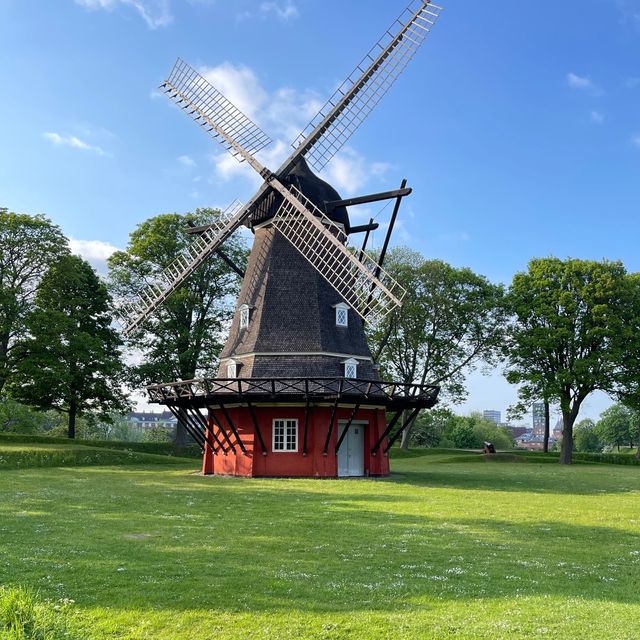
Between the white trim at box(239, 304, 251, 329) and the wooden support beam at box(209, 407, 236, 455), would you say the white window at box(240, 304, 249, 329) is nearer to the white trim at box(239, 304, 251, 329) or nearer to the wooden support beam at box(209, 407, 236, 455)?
the white trim at box(239, 304, 251, 329)

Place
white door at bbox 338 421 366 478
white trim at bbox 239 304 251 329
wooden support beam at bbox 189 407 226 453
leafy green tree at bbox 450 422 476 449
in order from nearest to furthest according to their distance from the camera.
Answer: white door at bbox 338 421 366 478 → wooden support beam at bbox 189 407 226 453 → white trim at bbox 239 304 251 329 → leafy green tree at bbox 450 422 476 449

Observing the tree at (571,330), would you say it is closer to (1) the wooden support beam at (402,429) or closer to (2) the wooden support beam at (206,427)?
(1) the wooden support beam at (402,429)

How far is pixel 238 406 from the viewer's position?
26.2 m

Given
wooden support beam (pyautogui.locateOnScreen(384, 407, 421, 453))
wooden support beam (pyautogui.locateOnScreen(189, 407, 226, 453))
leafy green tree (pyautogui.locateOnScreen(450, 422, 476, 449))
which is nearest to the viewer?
wooden support beam (pyautogui.locateOnScreen(384, 407, 421, 453))

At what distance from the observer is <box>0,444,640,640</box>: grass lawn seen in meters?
6.89

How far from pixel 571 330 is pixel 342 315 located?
2454 centimetres

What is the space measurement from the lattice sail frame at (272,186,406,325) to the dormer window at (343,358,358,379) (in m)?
1.86

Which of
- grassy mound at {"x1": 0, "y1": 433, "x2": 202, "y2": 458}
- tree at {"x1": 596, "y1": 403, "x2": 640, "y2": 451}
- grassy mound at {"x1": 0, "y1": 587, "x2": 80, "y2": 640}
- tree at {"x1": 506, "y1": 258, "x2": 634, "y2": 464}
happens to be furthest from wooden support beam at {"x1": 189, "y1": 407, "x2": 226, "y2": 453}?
tree at {"x1": 596, "y1": 403, "x2": 640, "y2": 451}

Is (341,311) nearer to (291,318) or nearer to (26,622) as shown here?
(291,318)

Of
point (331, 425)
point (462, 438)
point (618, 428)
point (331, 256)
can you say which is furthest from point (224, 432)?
point (618, 428)

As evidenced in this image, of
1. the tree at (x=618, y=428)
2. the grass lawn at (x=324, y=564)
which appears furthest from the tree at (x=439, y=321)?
the tree at (x=618, y=428)

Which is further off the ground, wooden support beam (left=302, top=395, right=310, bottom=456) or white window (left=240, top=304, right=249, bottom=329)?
white window (left=240, top=304, right=249, bottom=329)

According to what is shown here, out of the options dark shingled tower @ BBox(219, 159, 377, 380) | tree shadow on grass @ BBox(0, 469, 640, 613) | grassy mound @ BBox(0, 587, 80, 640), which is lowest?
tree shadow on grass @ BBox(0, 469, 640, 613)

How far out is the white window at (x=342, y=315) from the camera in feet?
90.1
